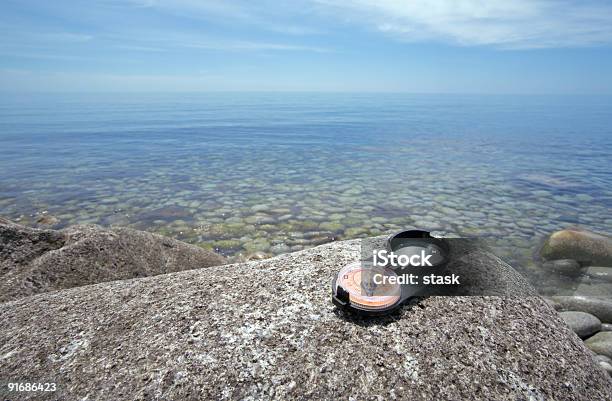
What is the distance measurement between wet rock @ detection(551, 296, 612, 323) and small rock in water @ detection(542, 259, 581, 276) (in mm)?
1993

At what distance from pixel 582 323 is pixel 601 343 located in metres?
0.52

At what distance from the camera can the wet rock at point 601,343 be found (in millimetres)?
4875

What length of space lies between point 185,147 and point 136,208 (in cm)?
1874

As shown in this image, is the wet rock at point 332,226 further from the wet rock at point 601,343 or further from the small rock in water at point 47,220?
the small rock in water at point 47,220

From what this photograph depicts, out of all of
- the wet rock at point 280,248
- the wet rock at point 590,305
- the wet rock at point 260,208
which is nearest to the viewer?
the wet rock at point 590,305

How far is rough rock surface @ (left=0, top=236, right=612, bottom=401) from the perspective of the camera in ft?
7.72

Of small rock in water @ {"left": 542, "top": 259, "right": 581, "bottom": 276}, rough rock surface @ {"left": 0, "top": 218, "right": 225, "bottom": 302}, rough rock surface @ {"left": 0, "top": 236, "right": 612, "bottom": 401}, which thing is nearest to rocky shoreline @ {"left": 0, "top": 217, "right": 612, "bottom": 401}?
rough rock surface @ {"left": 0, "top": 236, "right": 612, "bottom": 401}

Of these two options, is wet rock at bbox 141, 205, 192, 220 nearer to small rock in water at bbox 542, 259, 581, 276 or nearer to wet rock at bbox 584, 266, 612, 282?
small rock in water at bbox 542, 259, 581, 276

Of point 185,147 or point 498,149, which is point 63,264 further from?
point 498,149

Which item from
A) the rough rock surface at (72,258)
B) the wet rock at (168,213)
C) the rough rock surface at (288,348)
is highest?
the rough rock surface at (288,348)

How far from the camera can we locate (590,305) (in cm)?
633

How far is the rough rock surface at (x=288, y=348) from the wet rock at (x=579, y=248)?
6951 mm

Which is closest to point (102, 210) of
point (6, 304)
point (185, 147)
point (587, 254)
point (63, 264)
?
point (63, 264)

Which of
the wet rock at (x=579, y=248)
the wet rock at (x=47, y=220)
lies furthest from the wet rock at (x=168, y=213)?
the wet rock at (x=579, y=248)
